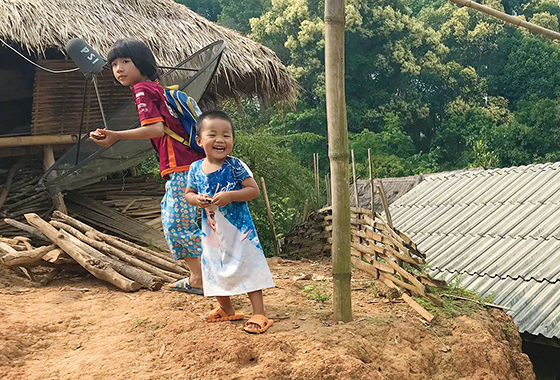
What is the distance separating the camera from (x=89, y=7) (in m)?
6.47

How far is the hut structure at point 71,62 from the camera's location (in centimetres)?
581

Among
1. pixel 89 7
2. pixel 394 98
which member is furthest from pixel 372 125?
pixel 89 7

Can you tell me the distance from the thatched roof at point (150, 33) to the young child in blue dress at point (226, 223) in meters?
3.94

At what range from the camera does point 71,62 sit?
6.20 metres

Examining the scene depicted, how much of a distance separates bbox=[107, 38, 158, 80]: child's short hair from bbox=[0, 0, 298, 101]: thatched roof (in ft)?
10.6

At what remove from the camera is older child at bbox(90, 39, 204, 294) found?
2.84m

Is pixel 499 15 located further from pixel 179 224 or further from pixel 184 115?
pixel 179 224

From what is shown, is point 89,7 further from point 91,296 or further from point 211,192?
point 211,192

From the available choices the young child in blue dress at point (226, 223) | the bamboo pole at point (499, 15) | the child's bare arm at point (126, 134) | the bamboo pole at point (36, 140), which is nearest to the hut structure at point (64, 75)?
the bamboo pole at point (36, 140)

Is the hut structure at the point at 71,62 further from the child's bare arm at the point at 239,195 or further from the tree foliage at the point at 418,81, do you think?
the tree foliage at the point at 418,81

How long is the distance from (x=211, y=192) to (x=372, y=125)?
20735 millimetres

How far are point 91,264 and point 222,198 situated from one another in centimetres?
163

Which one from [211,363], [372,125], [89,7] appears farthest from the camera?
[372,125]

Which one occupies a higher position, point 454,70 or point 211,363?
point 454,70
